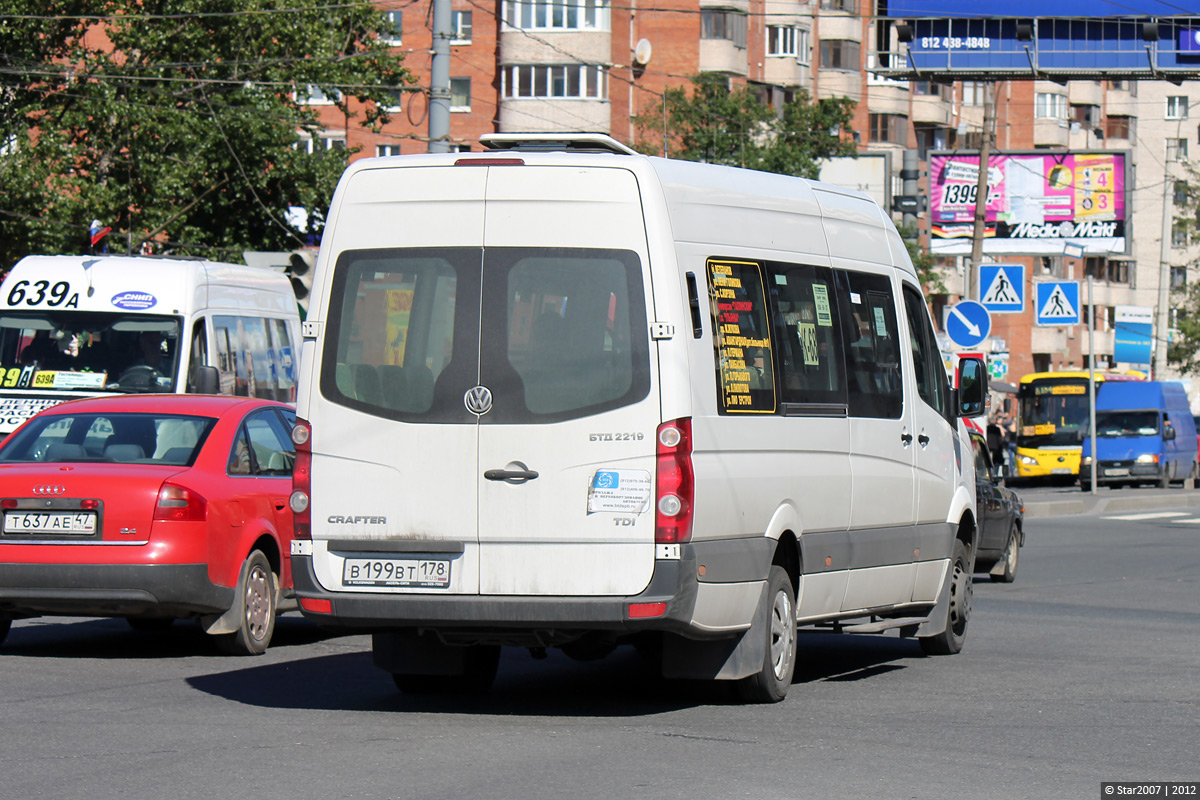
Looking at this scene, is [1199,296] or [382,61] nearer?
[382,61]

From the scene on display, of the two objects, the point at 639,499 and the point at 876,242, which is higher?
the point at 876,242

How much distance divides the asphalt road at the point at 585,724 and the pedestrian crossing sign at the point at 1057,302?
73.4ft

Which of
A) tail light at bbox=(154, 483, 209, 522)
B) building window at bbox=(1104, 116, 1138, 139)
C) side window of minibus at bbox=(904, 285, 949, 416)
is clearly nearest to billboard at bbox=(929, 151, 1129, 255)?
side window of minibus at bbox=(904, 285, 949, 416)

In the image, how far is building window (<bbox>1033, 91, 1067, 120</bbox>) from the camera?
302 feet

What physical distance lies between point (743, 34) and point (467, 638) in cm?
6571

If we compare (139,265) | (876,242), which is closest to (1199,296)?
(139,265)

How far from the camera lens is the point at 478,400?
28.0 feet

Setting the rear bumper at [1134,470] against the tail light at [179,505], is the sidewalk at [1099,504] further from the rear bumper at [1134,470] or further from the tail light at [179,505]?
the tail light at [179,505]

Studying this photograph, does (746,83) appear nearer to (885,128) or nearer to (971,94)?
(885,128)

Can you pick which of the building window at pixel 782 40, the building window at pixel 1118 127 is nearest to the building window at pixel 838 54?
the building window at pixel 782 40

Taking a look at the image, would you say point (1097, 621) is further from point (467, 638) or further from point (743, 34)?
point (743, 34)

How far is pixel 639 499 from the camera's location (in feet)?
27.3

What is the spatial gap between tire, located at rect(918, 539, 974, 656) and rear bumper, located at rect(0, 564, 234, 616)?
4.53m

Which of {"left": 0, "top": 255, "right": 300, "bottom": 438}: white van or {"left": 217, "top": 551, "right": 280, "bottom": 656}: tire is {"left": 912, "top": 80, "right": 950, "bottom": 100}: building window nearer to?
{"left": 0, "top": 255, "right": 300, "bottom": 438}: white van
